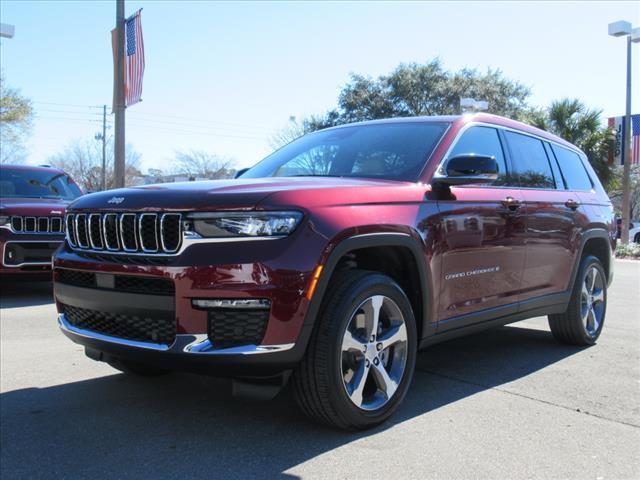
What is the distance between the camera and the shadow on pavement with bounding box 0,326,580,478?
287cm

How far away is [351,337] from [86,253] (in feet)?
4.96

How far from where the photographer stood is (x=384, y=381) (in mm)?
3338

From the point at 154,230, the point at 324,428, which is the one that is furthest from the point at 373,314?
the point at 154,230

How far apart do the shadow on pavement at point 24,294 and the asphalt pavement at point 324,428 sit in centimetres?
297

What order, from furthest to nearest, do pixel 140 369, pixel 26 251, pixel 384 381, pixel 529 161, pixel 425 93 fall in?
pixel 425 93 < pixel 26 251 < pixel 529 161 < pixel 140 369 < pixel 384 381

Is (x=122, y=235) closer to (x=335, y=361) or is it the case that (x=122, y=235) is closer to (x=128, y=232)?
(x=128, y=232)

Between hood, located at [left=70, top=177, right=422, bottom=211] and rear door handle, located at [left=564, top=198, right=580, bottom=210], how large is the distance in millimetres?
2270

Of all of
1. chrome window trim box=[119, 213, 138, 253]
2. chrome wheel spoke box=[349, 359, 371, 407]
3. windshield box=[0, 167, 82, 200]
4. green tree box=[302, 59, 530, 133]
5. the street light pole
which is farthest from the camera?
green tree box=[302, 59, 530, 133]

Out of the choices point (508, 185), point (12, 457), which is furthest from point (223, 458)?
point (508, 185)

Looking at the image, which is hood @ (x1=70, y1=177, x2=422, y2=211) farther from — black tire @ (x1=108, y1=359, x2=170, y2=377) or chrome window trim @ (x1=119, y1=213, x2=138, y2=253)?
black tire @ (x1=108, y1=359, x2=170, y2=377)

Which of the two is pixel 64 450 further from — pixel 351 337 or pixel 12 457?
pixel 351 337

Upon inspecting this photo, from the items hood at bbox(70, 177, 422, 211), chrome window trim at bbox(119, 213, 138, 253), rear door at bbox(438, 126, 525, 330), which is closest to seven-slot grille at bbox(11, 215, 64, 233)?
hood at bbox(70, 177, 422, 211)

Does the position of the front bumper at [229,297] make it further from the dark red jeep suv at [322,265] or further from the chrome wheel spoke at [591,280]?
the chrome wheel spoke at [591,280]

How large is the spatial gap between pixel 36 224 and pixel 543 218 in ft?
20.6
